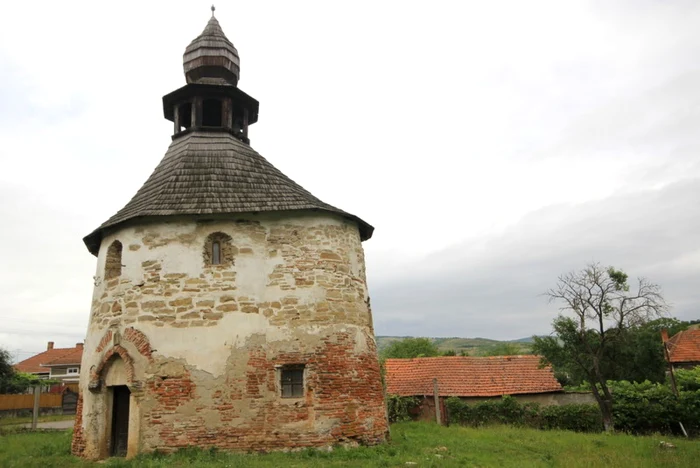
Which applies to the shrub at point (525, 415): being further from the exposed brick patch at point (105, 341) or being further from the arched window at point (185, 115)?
the arched window at point (185, 115)

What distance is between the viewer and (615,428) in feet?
62.2

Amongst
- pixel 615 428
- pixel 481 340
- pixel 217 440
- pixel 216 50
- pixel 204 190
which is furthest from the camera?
pixel 481 340

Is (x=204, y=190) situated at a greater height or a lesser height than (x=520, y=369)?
greater

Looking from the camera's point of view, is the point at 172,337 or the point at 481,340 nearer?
the point at 172,337

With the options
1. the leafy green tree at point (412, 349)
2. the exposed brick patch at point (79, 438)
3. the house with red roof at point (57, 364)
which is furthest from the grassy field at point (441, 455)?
the house with red roof at point (57, 364)

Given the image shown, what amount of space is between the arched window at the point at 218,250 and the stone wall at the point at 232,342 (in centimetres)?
5

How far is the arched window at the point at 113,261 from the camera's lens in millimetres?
12741

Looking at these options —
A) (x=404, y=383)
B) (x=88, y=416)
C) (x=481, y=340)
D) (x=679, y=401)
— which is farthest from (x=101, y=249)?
(x=481, y=340)

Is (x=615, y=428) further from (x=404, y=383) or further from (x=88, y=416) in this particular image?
(x=88, y=416)

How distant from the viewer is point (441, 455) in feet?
36.1

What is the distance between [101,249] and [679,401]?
18.8m

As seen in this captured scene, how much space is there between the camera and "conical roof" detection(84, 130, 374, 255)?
40.9 feet

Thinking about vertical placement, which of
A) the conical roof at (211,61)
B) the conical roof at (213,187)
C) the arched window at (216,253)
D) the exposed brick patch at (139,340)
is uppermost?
the conical roof at (211,61)

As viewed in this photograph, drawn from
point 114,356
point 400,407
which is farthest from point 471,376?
point 114,356
